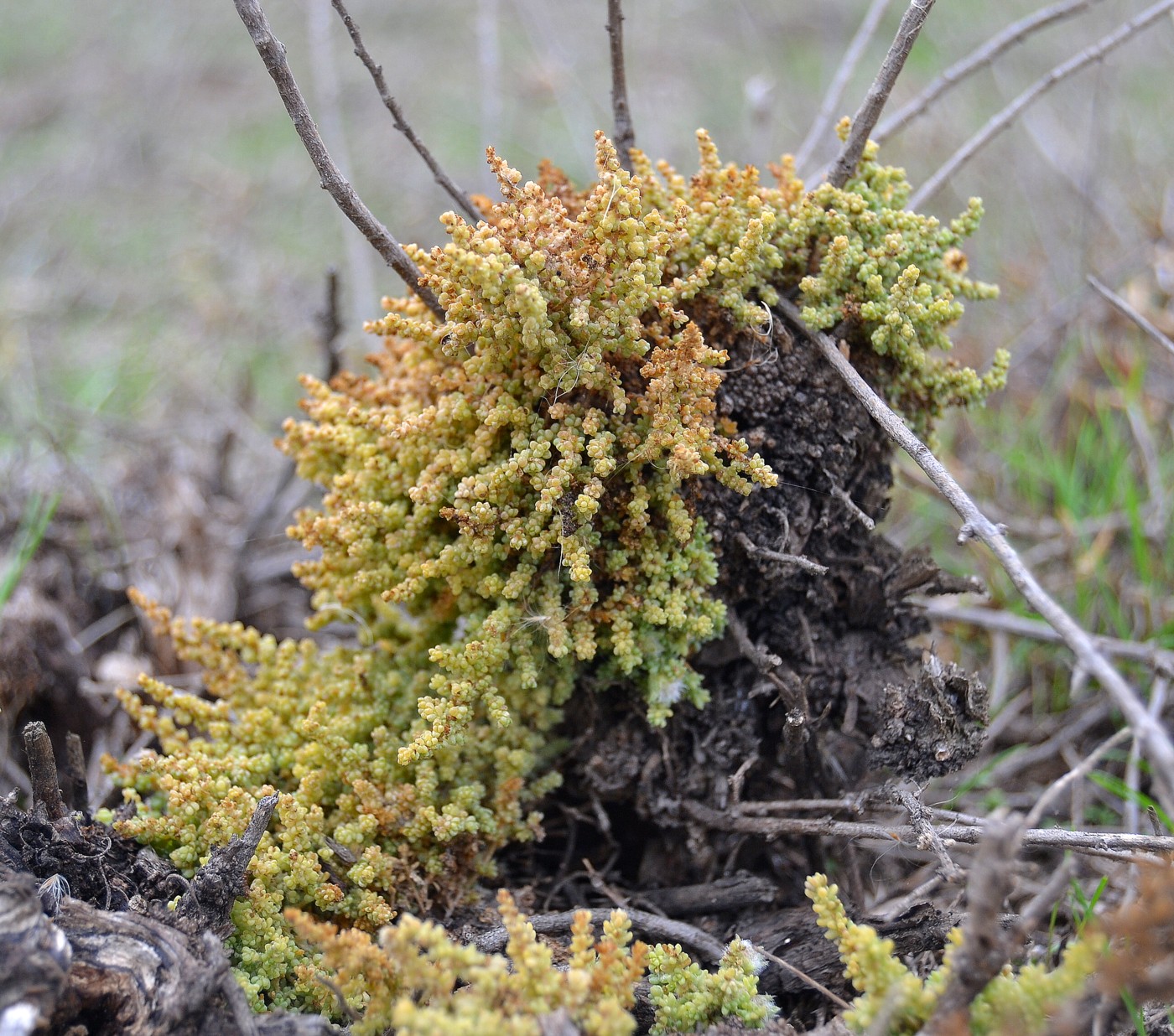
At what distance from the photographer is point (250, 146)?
741cm

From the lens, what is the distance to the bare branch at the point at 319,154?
173 cm

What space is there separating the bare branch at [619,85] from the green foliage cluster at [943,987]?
1.77m

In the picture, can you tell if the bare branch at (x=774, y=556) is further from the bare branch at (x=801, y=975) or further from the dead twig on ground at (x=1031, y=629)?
the dead twig on ground at (x=1031, y=629)

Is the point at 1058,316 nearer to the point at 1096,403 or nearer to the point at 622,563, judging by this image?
the point at 1096,403

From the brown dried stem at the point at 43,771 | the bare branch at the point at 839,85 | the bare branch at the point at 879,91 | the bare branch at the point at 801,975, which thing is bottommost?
the bare branch at the point at 801,975

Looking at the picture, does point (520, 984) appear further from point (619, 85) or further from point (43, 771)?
point (619, 85)

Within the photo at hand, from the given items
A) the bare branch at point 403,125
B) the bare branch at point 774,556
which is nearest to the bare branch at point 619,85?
the bare branch at point 403,125

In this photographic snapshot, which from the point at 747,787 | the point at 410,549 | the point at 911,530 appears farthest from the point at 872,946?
the point at 911,530

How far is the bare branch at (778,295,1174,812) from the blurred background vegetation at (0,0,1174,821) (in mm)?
1217

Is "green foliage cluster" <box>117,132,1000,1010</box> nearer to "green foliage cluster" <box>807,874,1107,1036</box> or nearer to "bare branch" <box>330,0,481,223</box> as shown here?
"bare branch" <box>330,0,481,223</box>

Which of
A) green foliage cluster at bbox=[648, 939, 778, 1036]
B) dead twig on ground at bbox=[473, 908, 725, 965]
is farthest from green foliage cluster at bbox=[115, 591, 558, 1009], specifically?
green foliage cluster at bbox=[648, 939, 778, 1036]

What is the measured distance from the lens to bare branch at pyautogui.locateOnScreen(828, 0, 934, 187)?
194 cm

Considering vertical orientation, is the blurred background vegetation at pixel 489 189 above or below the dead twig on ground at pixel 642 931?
above

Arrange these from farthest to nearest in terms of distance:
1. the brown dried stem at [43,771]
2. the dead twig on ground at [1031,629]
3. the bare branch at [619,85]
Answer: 1. the dead twig on ground at [1031,629]
2. the bare branch at [619,85]
3. the brown dried stem at [43,771]
